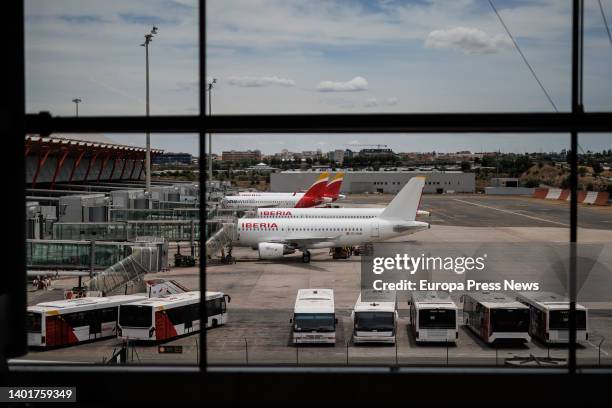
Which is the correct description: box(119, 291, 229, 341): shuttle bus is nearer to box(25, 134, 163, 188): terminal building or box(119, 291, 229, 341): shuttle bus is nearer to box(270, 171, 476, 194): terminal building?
box(25, 134, 163, 188): terminal building

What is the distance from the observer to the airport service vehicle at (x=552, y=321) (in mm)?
21438

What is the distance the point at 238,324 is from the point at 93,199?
77.5 ft

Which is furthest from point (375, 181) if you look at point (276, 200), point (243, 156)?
point (243, 156)

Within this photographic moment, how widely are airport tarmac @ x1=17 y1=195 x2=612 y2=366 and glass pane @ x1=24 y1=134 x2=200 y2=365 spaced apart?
22 centimetres

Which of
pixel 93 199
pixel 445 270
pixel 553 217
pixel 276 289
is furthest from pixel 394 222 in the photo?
pixel 553 217

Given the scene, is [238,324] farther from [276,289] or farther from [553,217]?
[553,217]

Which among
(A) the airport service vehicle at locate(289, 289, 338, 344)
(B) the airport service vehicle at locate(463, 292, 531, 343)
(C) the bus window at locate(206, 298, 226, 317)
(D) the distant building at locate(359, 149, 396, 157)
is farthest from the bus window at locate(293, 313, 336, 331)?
(D) the distant building at locate(359, 149, 396, 157)

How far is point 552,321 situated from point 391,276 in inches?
568

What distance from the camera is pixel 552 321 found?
848 inches

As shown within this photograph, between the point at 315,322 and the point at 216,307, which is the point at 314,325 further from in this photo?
the point at 216,307

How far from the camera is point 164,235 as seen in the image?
42750 millimetres

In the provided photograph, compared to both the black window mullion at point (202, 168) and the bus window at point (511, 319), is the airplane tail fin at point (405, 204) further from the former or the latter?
the black window mullion at point (202, 168)

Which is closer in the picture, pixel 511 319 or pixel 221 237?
pixel 511 319
